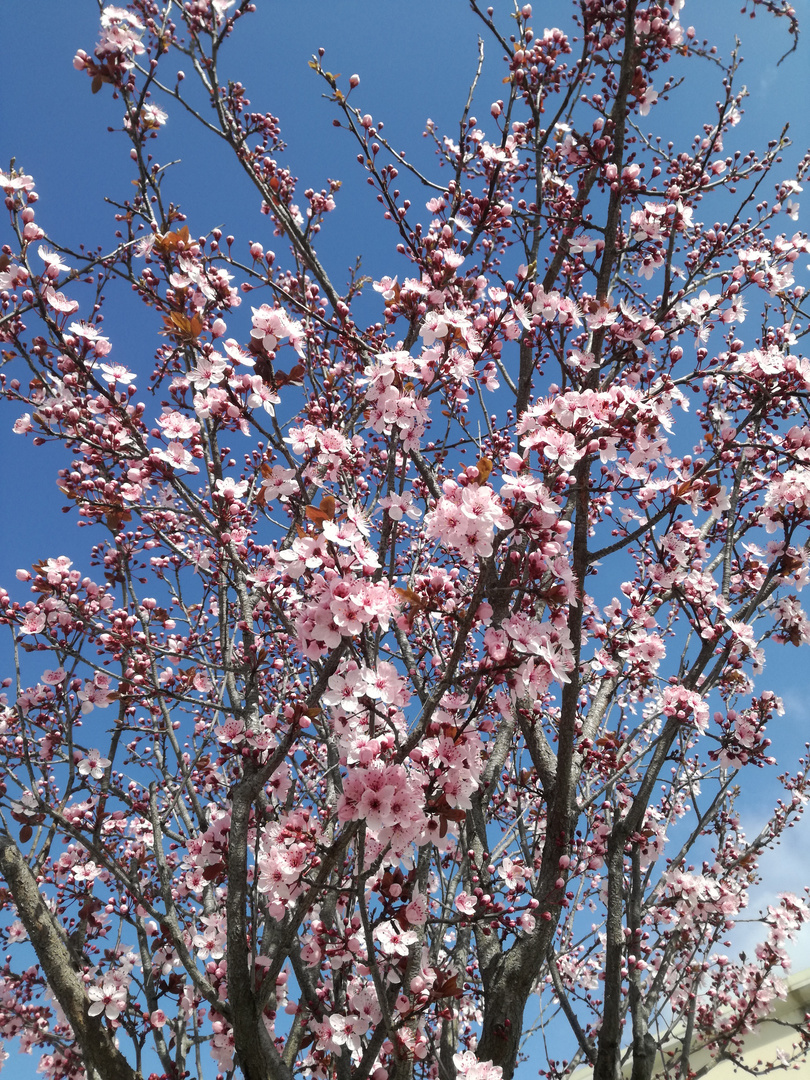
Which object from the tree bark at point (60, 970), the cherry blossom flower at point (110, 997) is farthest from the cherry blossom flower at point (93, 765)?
the cherry blossom flower at point (110, 997)

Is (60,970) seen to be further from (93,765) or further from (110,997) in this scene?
(93,765)

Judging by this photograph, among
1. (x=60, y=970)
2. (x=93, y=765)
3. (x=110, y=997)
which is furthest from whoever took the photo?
(x=93, y=765)

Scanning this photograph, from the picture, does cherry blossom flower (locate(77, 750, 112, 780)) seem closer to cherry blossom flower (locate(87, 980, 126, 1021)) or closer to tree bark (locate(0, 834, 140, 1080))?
tree bark (locate(0, 834, 140, 1080))

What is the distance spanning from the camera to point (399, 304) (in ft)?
9.75

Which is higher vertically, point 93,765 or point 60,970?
point 93,765

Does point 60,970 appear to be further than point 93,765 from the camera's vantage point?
No

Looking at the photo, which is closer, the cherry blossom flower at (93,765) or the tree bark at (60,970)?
the tree bark at (60,970)

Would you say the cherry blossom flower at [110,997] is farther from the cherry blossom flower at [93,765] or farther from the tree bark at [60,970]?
the cherry blossom flower at [93,765]

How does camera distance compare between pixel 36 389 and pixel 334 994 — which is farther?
pixel 36 389

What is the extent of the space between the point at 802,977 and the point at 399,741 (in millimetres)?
10051

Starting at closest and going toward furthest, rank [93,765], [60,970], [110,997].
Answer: [60,970], [110,997], [93,765]

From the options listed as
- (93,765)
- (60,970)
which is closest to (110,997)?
(60,970)

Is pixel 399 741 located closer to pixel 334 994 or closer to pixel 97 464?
pixel 334 994

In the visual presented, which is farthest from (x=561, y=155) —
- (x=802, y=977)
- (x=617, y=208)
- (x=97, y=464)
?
(x=802, y=977)
